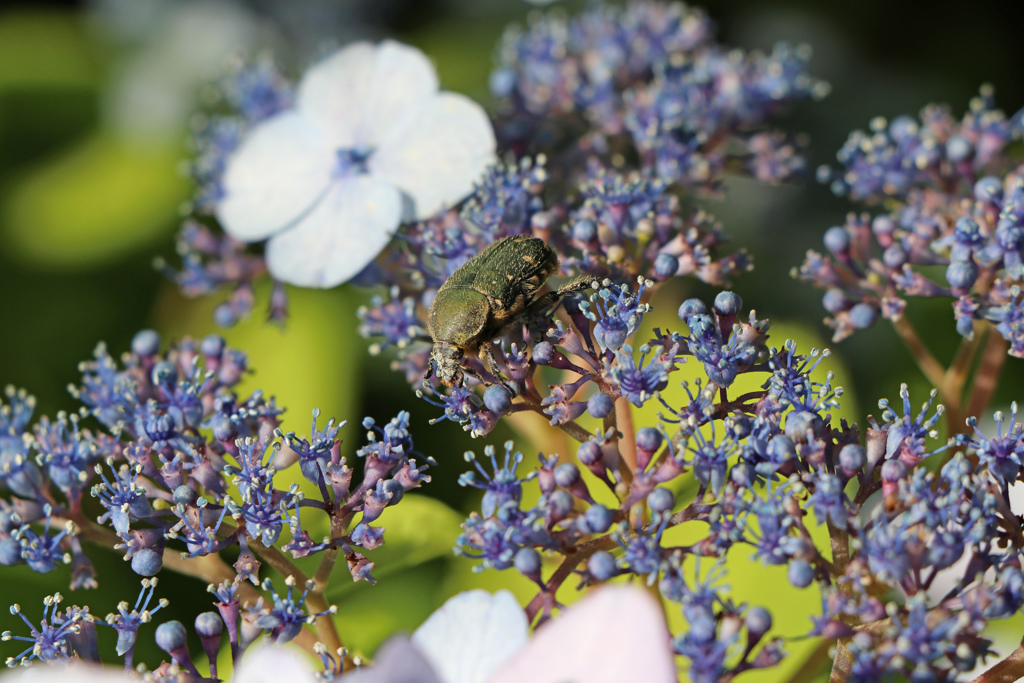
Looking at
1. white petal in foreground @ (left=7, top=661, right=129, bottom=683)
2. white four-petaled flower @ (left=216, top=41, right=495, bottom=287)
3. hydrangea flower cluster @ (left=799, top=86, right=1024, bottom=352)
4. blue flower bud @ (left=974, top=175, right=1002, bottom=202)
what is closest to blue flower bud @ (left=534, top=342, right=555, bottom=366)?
white four-petaled flower @ (left=216, top=41, right=495, bottom=287)

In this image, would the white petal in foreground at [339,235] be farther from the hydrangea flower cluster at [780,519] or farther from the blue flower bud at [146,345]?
the hydrangea flower cluster at [780,519]

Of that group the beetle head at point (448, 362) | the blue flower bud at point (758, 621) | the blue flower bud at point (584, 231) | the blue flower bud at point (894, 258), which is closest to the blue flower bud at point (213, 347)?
the beetle head at point (448, 362)

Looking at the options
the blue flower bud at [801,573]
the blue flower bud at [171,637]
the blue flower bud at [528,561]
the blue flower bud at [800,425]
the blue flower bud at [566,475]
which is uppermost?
the blue flower bud at [800,425]

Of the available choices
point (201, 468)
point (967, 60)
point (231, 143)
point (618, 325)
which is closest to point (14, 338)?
point (231, 143)

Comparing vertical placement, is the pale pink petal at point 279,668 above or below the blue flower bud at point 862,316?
below

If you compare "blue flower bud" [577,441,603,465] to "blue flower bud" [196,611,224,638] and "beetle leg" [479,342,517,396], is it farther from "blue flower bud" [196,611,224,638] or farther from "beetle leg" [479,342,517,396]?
"blue flower bud" [196,611,224,638]

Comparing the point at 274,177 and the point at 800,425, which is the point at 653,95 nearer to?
the point at 274,177
